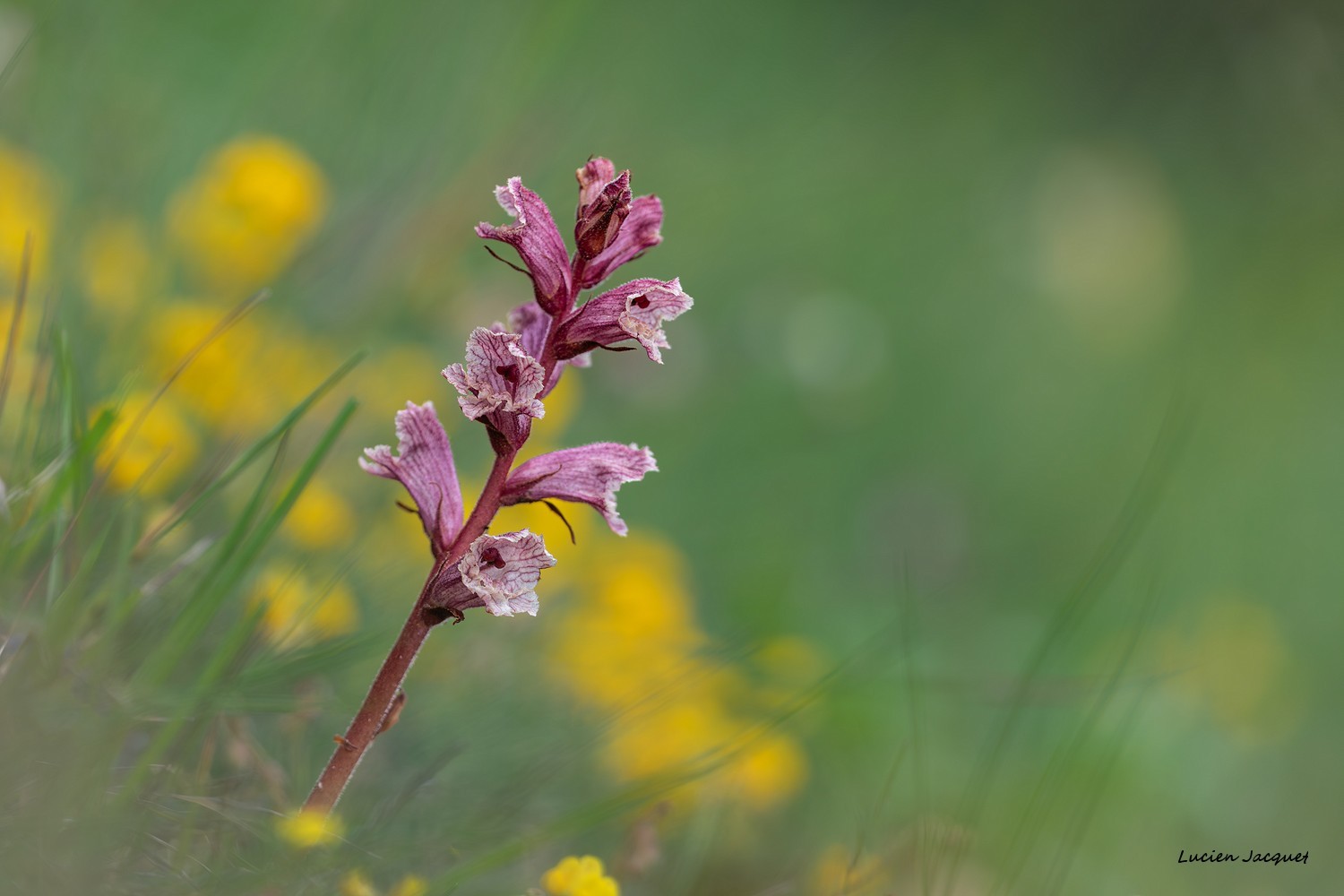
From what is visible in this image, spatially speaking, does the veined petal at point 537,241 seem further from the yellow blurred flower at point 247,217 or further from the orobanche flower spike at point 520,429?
the yellow blurred flower at point 247,217

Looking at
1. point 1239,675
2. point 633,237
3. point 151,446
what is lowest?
point 151,446

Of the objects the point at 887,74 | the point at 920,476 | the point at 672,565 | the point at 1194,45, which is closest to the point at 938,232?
the point at 887,74

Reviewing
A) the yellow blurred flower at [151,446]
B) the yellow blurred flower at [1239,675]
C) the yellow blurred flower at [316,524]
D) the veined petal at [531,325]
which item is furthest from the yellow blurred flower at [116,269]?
Answer: the yellow blurred flower at [1239,675]

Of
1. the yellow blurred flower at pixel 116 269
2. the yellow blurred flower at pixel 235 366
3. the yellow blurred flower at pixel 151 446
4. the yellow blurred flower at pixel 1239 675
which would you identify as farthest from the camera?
the yellow blurred flower at pixel 1239 675

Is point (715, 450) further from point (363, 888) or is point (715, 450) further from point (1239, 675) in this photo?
point (363, 888)

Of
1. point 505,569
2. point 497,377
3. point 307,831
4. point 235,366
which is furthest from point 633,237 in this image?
point 235,366

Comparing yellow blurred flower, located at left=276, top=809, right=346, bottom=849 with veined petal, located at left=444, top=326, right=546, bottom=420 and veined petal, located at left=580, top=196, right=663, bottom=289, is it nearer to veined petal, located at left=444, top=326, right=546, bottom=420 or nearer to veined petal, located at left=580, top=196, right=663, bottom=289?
veined petal, located at left=444, top=326, right=546, bottom=420
